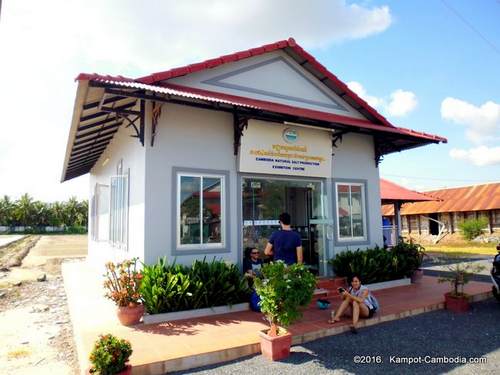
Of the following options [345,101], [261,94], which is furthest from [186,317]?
[345,101]

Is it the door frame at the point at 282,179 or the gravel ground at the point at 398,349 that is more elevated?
the door frame at the point at 282,179

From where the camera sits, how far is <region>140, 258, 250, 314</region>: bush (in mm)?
5578

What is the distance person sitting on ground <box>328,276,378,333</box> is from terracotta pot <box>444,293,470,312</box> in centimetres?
186

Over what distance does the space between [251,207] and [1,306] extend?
6.02m

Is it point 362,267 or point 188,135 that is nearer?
point 188,135

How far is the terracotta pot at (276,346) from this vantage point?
4340 millimetres

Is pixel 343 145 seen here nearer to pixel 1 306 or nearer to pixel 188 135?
pixel 188 135

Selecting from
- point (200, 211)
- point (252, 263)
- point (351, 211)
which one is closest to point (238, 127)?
point (200, 211)

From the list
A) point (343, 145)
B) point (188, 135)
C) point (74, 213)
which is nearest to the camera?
point (188, 135)

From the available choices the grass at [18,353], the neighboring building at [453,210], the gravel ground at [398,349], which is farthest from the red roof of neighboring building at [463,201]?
the grass at [18,353]

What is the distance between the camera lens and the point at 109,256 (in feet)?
31.4

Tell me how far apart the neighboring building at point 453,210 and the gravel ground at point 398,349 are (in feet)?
56.4

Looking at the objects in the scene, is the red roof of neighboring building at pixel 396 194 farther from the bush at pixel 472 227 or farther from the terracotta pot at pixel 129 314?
the terracotta pot at pixel 129 314

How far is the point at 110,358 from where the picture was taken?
3.53 m
